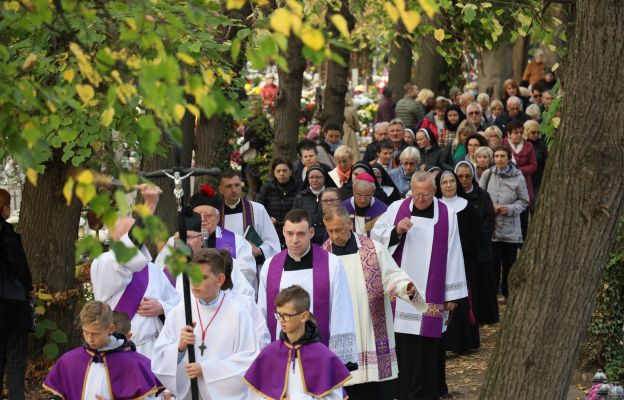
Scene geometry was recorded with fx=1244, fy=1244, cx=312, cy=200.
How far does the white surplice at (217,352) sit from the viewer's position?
318 inches

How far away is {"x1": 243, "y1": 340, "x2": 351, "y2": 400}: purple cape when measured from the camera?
7.54m

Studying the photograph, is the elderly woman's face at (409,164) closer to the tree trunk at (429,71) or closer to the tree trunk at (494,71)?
the tree trunk at (429,71)

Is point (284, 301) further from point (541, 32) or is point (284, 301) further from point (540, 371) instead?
point (541, 32)

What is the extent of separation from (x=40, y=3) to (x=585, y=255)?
3270mm

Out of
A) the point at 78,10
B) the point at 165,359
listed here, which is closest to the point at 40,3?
the point at 78,10

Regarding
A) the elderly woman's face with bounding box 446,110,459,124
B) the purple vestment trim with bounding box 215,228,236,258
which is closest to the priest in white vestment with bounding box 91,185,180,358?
the purple vestment trim with bounding box 215,228,236,258

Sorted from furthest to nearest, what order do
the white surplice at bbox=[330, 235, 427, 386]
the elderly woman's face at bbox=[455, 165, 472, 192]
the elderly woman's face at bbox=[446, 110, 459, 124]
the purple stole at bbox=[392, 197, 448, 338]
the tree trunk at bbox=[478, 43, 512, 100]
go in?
the tree trunk at bbox=[478, 43, 512, 100], the elderly woman's face at bbox=[446, 110, 459, 124], the elderly woman's face at bbox=[455, 165, 472, 192], the purple stole at bbox=[392, 197, 448, 338], the white surplice at bbox=[330, 235, 427, 386]

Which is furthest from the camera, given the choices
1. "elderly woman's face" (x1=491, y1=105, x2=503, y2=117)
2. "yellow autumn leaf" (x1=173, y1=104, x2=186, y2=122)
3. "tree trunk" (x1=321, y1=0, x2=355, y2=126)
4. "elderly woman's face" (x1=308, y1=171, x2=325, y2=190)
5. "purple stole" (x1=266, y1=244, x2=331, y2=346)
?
"elderly woman's face" (x1=491, y1=105, x2=503, y2=117)

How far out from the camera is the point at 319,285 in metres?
9.13

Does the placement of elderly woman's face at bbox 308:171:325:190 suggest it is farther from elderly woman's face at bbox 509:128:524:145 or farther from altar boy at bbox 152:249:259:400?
altar boy at bbox 152:249:259:400

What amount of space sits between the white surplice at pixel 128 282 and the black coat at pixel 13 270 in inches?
51.2

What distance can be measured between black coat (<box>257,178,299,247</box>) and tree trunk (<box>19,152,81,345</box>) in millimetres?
2430

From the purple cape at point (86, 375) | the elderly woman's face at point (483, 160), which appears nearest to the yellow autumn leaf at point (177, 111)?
the purple cape at point (86, 375)

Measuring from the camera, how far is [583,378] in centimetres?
1120
